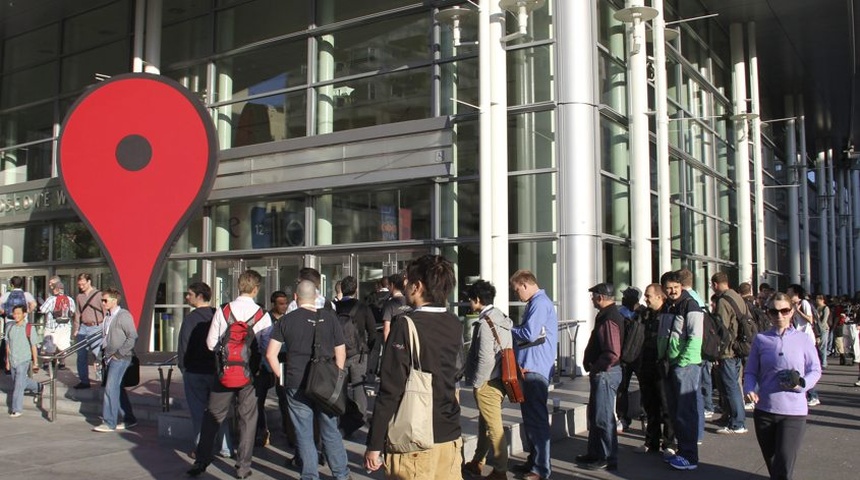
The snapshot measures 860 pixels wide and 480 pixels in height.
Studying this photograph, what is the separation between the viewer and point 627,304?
9.25 meters

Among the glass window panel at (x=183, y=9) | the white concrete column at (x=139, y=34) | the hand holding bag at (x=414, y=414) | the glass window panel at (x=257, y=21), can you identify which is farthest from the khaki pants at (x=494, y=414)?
the white concrete column at (x=139, y=34)

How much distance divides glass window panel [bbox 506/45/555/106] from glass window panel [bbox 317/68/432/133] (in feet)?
5.95

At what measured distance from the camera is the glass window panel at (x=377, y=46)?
650 inches

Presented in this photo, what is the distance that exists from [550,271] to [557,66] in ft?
12.1

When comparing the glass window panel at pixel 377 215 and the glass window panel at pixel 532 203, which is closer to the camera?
the glass window panel at pixel 532 203

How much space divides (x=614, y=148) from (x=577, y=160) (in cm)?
194

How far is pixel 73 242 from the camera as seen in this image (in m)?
22.5

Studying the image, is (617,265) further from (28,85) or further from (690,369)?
(28,85)

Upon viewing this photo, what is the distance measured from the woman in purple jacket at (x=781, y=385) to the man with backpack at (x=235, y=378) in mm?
4312

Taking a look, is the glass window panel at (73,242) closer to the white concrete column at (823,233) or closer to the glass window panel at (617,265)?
the glass window panel at (617,265)

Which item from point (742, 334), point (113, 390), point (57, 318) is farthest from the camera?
point (57, 318)

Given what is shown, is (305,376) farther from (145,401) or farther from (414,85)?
(414,85)

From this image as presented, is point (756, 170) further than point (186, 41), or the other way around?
point (756, 170)

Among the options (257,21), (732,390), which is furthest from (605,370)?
(257,21)
